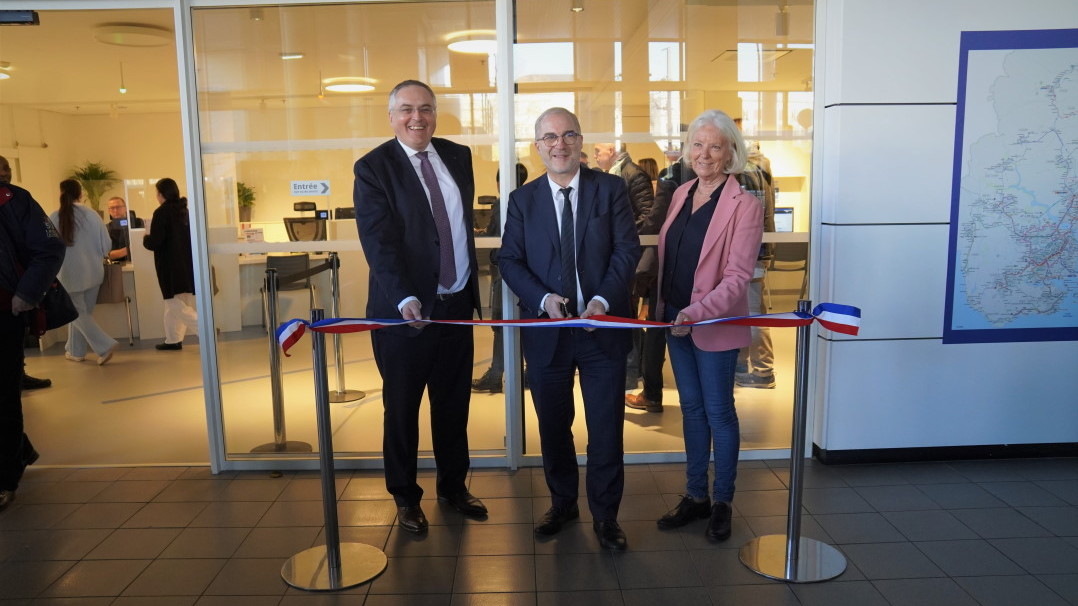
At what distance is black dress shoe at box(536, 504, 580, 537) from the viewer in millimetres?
3420

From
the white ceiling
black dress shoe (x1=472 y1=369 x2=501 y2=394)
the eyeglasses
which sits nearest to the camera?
the eyeglasses

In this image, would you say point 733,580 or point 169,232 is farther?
point 169,232

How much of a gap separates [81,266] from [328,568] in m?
5.50

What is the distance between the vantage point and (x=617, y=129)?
4.10 m

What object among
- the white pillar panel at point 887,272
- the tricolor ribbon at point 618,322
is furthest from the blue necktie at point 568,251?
the white pillar panel at point 887,272

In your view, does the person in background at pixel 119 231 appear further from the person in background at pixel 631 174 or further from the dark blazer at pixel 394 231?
the person in background at pixel 631 174

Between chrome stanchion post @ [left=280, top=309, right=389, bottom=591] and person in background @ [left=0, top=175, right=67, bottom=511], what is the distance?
1.74 metres

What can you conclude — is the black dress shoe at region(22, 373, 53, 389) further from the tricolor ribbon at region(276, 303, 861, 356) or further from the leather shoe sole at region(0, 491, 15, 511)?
the tricolor ribbon at region(276, 303, 861, 356)

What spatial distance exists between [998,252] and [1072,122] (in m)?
0.74

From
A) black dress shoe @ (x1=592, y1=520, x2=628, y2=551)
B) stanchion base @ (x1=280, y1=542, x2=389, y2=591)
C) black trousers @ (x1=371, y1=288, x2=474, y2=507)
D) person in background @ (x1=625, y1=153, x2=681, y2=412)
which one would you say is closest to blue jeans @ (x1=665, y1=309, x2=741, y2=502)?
black dress shoe @ (x1=592, y1=520, x2=628, y2=551)

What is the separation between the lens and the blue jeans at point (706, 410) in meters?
3.34

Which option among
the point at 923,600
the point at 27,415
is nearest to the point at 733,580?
the point at 923,600

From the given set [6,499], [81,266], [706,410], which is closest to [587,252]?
[706,410]

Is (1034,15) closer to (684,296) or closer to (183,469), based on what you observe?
(684,296)
